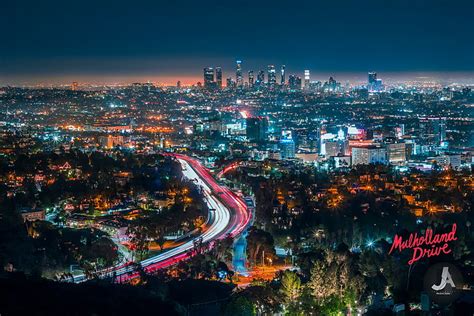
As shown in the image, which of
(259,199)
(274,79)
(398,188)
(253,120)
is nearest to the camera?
(259,199)

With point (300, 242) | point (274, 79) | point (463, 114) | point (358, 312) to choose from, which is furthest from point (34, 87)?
point (358, 312)

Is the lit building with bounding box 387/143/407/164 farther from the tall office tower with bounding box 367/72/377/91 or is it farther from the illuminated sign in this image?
the tall office tower with bounding box 367/72/377/91

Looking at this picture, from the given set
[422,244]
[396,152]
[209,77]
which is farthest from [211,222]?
[209,77]

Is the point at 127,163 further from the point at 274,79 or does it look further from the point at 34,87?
the point at 274,79

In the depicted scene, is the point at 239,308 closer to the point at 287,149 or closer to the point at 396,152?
the point at 396,152

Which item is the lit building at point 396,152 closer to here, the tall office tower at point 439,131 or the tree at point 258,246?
the tall office tower at point 439,131
